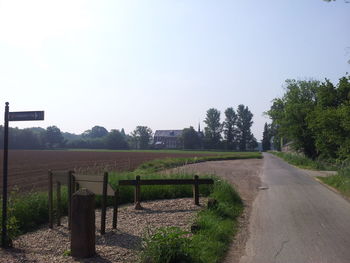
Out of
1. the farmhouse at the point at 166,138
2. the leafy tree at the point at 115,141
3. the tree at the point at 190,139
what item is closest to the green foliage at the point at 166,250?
the tree at the point at 190,139

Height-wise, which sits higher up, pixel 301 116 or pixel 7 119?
pixel 301 116

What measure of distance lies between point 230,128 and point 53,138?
191 feet

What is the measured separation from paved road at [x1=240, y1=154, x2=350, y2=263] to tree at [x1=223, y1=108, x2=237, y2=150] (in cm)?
11848

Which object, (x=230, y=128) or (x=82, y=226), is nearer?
(x=82, y=226)

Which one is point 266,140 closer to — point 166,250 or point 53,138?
point 53,138

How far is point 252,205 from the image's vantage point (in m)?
13.5

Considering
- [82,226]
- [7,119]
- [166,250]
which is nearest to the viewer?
[166,250]

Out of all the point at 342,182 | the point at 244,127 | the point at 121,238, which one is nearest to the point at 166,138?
the point at 244,127

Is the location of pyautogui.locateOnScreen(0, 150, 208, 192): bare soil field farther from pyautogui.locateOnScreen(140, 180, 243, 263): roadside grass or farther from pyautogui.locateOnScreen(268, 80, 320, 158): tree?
pyautogui.locateOnScreen(268, 80, 320, 158): tree

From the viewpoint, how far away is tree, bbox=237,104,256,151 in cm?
13500

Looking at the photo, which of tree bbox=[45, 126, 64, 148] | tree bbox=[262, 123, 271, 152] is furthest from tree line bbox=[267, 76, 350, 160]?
tree bbox=[262, 123, 271, 152]

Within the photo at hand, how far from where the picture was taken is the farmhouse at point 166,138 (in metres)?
158

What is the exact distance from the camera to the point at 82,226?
634 centimetres

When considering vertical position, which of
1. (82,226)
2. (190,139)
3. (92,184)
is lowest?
(82,226)
